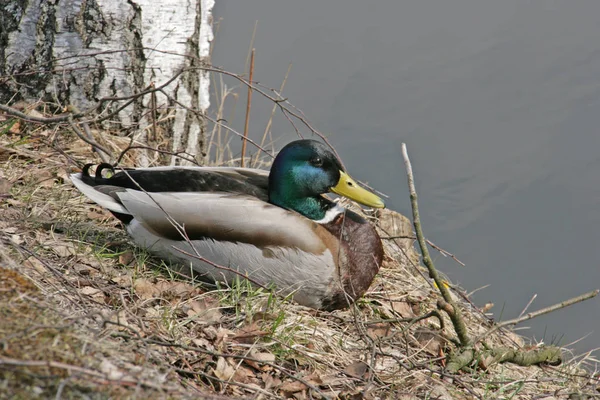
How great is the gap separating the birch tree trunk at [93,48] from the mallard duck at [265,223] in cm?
118

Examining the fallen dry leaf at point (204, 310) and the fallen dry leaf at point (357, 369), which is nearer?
the fallen dry leaf at point (357, 369)

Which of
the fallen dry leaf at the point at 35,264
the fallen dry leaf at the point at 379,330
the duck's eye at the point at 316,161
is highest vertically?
the duck's eye at the point at 316,161

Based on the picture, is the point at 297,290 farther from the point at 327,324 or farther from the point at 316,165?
the point at 316,165

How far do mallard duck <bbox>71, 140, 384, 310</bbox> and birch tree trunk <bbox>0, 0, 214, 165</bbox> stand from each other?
3.88 feet

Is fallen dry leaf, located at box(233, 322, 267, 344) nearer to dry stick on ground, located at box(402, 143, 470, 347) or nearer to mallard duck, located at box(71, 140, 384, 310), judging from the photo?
mallard duck, located at box(71, 140, 384, 310)

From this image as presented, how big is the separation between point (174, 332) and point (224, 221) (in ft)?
2.54

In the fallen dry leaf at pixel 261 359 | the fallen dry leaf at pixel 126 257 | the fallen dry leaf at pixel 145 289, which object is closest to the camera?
the fallen dry leaf at pixel 261 359

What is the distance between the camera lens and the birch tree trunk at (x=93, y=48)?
531cm

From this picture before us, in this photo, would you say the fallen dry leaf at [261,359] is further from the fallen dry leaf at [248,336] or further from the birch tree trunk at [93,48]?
the birch tree trunk at [93,48]

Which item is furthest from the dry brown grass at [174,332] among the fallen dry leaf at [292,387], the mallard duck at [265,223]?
the mallard duck at [265,223]

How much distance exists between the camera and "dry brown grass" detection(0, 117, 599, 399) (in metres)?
2.20

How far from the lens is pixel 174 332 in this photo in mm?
3344

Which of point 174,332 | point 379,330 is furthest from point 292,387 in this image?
point 379,330

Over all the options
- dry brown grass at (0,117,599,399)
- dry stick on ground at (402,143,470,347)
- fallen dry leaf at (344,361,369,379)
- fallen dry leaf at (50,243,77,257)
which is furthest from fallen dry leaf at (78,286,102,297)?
dry stick on ground at (402,143,470,347)
